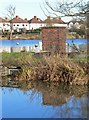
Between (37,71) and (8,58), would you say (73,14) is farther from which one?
(8,58)

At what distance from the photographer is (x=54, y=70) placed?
39.0ft

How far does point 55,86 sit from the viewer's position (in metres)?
11.1

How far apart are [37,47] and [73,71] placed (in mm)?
6374

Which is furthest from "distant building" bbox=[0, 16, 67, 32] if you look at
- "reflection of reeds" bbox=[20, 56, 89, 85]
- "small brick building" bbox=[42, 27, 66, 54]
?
"reflection of reeds" bbox=[20, 56, 89, 85]

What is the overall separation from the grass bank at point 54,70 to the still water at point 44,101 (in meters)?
0.49

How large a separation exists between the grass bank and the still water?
0.49m

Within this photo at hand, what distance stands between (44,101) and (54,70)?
318cm

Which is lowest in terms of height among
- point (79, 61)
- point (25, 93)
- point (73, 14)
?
A: point (25, 93)

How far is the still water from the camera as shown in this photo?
7.31m

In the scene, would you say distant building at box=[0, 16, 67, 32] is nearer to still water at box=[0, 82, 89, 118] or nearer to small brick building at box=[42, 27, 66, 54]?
small brick building at box=[42, 27, 66, 54]

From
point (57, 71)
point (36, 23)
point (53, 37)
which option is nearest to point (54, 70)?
point (57, 71)

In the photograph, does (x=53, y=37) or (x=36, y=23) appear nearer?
(x=53, y=37)

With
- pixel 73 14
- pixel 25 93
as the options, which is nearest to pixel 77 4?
pixel 73 14

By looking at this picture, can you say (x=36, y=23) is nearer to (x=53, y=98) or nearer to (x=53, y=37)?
(x=53, y=37)
